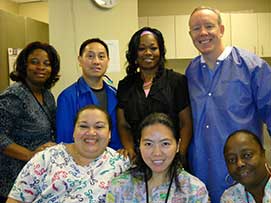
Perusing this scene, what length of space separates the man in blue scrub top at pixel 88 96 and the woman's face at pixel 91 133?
362 millimetres

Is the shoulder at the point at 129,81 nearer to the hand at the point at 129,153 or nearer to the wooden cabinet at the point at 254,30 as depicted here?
the hand at the point at 129,153

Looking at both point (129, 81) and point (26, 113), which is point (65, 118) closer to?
point (26, 113)

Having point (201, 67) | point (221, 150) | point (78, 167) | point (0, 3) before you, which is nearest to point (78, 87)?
point (78, 167)

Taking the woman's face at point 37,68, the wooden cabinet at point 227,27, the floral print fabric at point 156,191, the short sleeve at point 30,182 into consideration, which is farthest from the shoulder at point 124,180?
the wooden cabinet at point 227,27

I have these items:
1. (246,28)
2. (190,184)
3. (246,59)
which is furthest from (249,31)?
(190,184)

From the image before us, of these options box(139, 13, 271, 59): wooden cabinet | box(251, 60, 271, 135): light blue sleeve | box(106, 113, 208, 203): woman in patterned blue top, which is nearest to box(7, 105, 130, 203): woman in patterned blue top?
box(106, 113, 208, 203): woman in patterned blue top

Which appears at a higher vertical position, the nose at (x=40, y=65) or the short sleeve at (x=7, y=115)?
the nose at (x=40, y=65)

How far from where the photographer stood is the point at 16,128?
2186mm

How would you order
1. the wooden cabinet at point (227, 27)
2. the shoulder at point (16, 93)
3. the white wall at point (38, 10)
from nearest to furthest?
the shoulder at point (16, 93), the wooden cabinet at point (227, 27), the white wall at point (38, 10)

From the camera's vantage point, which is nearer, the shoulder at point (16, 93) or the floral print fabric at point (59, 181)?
the floral print fabric at point (59, 181)

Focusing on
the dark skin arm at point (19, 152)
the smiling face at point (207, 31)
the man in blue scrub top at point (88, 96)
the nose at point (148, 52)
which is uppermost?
the smiling face at point (207, 31)

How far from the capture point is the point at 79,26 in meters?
3.14

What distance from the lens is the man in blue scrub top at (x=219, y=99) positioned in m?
1.92

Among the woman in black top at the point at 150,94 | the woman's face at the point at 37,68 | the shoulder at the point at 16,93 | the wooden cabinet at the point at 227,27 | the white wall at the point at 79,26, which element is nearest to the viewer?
the woman in black top at the point at 150,94
